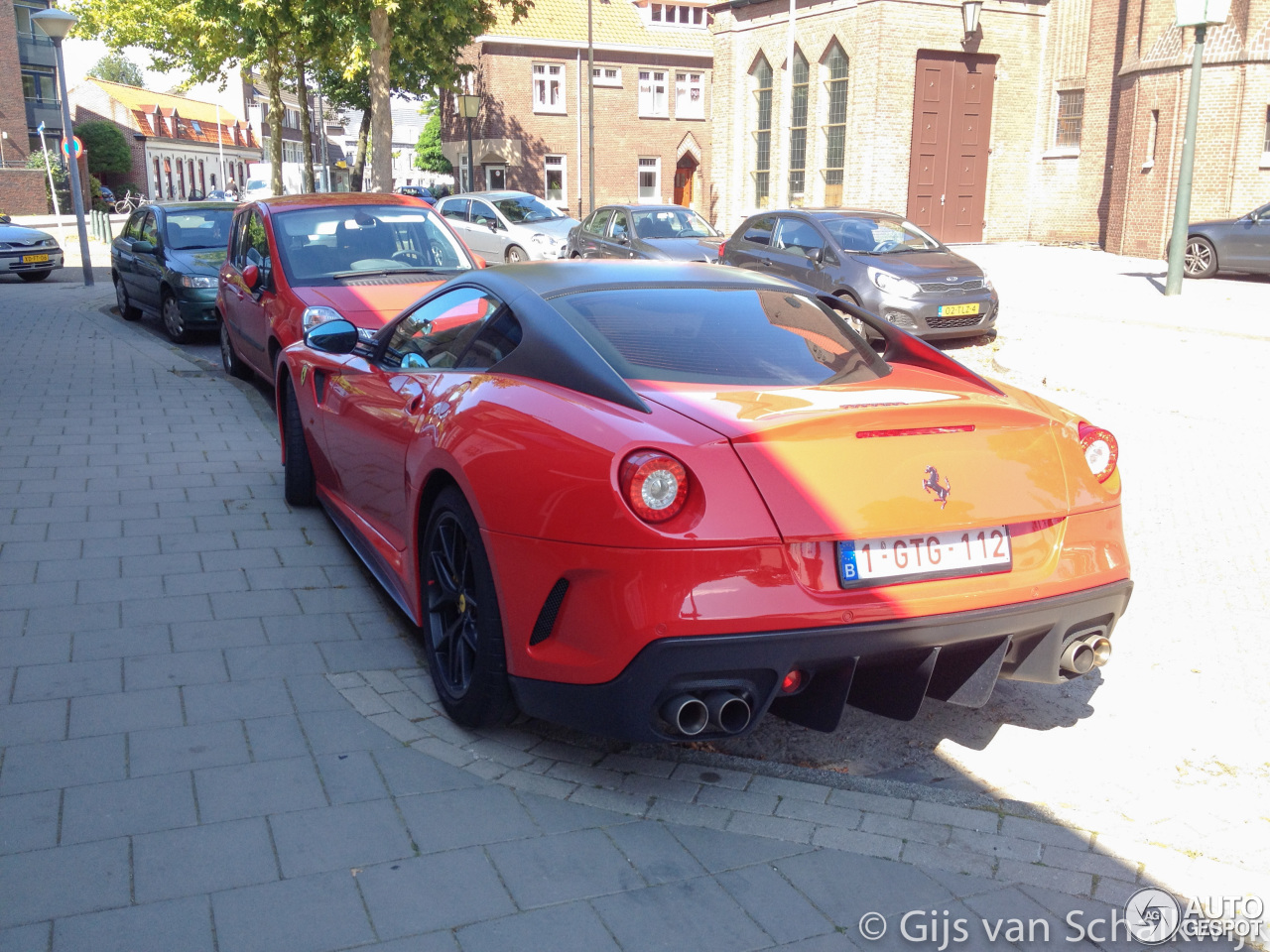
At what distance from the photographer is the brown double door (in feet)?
97.0

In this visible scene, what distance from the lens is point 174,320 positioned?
13.5m

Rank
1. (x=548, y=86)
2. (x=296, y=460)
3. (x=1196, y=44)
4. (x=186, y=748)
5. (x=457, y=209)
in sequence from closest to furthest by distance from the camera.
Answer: (x=186, y=748) → (x=296, y=460) → (x=1196, y=44) → (x=457, y=209) → (x=548, y=86)

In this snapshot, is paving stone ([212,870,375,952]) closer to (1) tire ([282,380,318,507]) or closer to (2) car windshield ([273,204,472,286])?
(1) tire ([282,380,318,507])

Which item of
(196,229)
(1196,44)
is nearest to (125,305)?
(196,229)

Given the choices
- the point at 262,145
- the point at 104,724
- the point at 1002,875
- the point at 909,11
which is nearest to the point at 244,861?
the point at 104,724

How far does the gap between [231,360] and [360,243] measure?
254 cm

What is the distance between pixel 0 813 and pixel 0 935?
0.64 metres

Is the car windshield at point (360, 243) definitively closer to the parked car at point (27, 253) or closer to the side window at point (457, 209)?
the side window at point (457, 209)

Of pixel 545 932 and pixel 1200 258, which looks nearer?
pixel 545 932

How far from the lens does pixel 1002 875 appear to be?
9.61 ft

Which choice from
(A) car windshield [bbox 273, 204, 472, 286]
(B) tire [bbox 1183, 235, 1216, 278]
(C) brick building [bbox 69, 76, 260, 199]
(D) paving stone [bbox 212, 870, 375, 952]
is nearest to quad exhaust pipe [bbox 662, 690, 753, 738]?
(D) paving stone [bbox 212, 870, 375, 952]

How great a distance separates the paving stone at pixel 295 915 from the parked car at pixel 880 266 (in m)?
10.1

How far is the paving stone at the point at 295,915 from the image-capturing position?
2.57 meters

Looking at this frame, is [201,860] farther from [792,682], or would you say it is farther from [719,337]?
[719,337]
